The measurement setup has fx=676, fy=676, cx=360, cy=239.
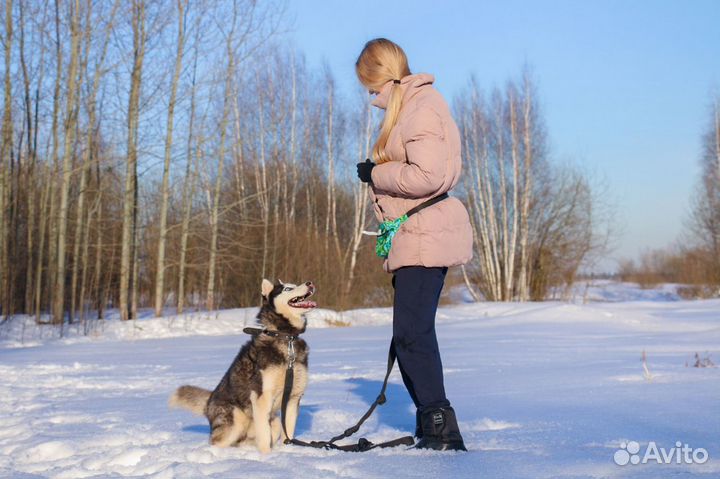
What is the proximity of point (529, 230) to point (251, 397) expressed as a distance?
27.7m

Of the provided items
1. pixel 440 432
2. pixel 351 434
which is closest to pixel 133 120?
pixel 351 434

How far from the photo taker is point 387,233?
3.66 m

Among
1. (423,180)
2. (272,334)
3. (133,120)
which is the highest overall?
(133,120)

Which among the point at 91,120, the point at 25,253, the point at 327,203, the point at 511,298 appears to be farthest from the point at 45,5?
the point at 511,298

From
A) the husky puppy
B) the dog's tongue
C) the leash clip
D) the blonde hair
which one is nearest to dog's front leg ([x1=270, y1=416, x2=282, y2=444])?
the husky puppy

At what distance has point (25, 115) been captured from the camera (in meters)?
19.8

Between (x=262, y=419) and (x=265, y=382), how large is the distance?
0.20 meters

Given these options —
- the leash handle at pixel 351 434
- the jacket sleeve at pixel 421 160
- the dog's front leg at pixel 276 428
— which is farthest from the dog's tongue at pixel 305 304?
the jacket sleeve at pixel 421 160

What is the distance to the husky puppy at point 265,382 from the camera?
12.6 ft

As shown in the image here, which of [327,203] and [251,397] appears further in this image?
[327,203]

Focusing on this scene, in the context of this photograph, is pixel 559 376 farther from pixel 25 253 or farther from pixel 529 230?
pixel 529 230

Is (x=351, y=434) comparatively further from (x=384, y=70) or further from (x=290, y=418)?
(x=384, y=70)

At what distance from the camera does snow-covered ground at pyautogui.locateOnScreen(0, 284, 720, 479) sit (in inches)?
121

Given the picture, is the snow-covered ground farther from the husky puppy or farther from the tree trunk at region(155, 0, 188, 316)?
the tree trunk at region(155, 0, 188, 316)
